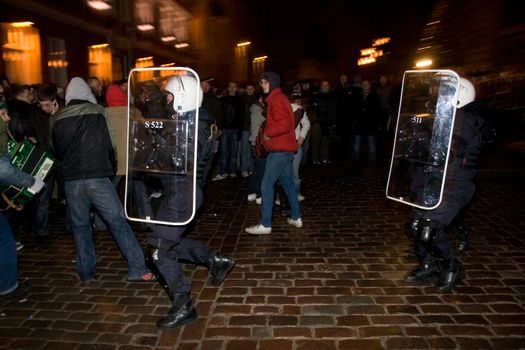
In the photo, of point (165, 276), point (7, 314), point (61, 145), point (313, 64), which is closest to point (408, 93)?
point (165, 276)

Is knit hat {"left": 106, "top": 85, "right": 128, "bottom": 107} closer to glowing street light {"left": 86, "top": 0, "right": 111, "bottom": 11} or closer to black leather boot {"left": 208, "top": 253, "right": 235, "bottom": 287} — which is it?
black leather boot {"left": 208, "top": 253, "right": 235, "bottom": 287}

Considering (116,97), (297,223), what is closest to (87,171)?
(116,97)

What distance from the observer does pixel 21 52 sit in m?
13.1

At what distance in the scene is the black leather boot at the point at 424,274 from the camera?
4402mm

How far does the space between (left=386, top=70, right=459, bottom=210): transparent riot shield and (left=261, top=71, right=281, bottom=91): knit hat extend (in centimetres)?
177

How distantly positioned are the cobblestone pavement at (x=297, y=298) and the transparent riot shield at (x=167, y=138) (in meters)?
1.02

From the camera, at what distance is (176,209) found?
355cm

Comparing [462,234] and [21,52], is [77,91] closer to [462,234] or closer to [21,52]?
[462,234]

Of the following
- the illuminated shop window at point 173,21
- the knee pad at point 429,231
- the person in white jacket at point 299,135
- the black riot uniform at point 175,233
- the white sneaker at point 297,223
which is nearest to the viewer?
the black riot uniform at point 175,233

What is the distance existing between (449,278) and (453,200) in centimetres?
78

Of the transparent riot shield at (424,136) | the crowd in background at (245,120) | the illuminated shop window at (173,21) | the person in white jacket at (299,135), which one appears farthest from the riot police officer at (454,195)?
the illuminated shop window at (173,21)

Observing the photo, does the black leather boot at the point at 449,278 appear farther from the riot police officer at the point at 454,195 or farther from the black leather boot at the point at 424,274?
A: the black leather boot at the point at 424,274

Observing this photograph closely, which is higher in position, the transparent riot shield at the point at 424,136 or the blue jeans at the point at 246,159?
the transparent riot shield at the point at 424,136

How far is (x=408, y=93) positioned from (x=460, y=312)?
2.10m
